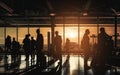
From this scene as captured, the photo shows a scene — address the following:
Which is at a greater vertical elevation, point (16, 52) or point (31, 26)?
point (31, 26)

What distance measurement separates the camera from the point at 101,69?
1379 cm

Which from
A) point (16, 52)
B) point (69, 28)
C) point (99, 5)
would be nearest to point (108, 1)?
point (99, 5)

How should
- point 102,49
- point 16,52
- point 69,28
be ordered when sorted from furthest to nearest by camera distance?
point 69,28, point 16,52, point 102,49

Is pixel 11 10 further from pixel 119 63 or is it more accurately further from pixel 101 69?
pixel 101 69

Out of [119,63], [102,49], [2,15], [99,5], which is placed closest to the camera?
[102,49]

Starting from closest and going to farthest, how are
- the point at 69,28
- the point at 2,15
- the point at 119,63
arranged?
the point at 119,63 → the point at 2,15 → the point at 69,28

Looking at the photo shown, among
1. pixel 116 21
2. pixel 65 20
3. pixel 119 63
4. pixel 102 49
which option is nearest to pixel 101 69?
pixel 102 49

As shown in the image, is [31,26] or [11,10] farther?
[31,26]

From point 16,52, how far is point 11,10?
6154 millimetres

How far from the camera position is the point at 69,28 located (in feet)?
120

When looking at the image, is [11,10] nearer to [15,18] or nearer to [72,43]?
[15,18]

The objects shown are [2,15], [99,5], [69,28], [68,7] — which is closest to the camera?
[99,5]

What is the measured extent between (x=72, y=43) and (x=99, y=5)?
1031cm

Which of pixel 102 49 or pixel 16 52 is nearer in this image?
Answer: pixel 102 49
